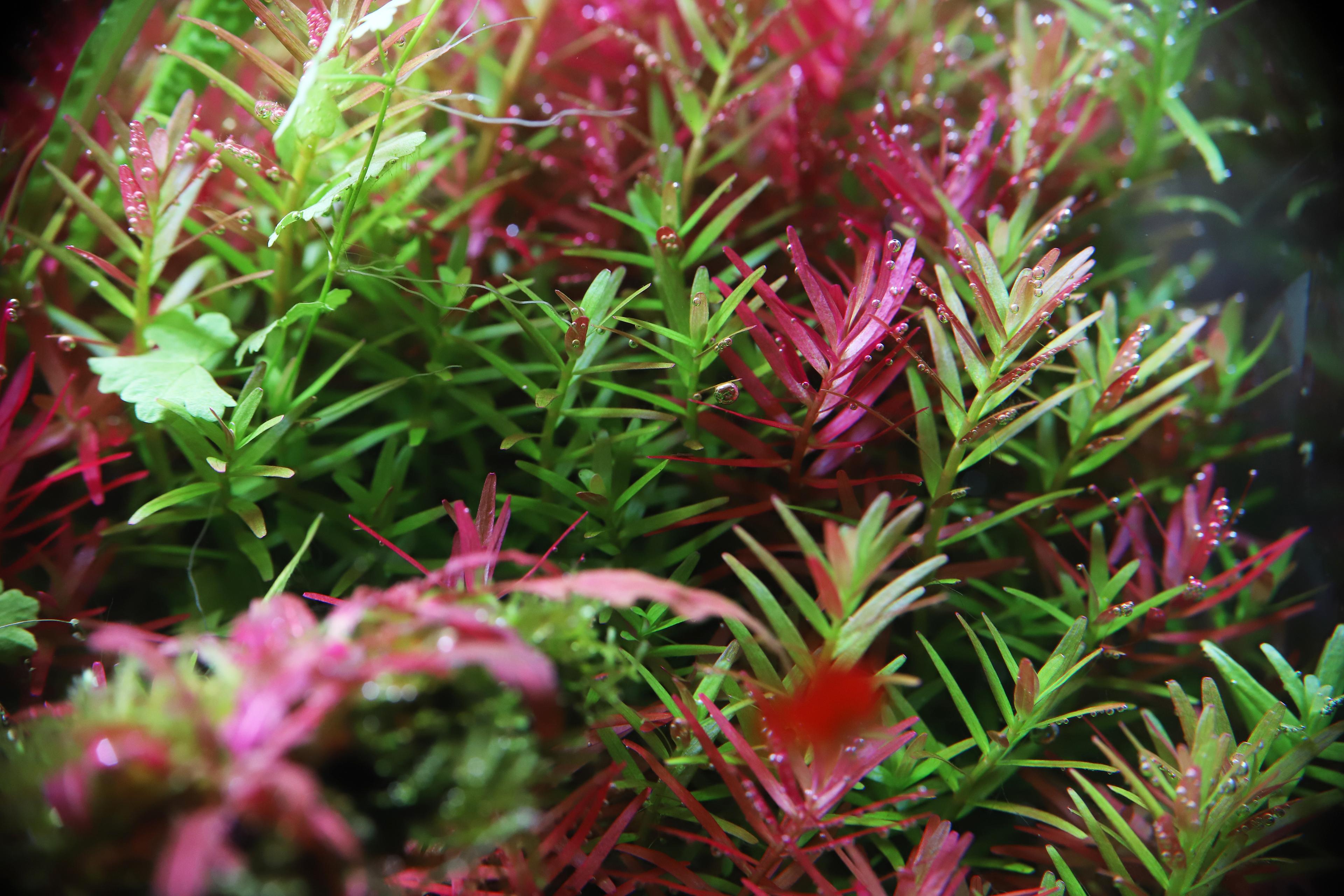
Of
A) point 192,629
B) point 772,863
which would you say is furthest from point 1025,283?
point 192,629

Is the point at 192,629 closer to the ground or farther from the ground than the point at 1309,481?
closer to the ground

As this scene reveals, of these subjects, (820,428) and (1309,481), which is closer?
(820,428)

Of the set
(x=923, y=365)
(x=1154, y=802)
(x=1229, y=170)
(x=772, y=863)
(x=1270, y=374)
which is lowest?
(x=772, y=863)

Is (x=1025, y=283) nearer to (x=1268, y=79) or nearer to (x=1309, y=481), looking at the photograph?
(x=1309, y=481)

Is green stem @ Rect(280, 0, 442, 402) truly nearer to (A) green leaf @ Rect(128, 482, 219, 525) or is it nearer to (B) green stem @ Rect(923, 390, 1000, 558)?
(A) green leaf @ Rect(128, 482, 219, 525)

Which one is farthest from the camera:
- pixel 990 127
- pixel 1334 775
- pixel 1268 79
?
pixel 1268 79

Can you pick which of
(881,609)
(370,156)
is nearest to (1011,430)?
(881,609)

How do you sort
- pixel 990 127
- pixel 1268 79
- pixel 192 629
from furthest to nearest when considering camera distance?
pixel 1268 79
pixel 990 127
pixel 192 629

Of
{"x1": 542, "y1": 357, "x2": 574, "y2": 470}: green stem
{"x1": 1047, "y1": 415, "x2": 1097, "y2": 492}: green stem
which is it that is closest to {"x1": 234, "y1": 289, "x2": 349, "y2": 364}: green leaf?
{"x1": 542, "y1": 357, "x2": 574, "y2": 470}: green stem
